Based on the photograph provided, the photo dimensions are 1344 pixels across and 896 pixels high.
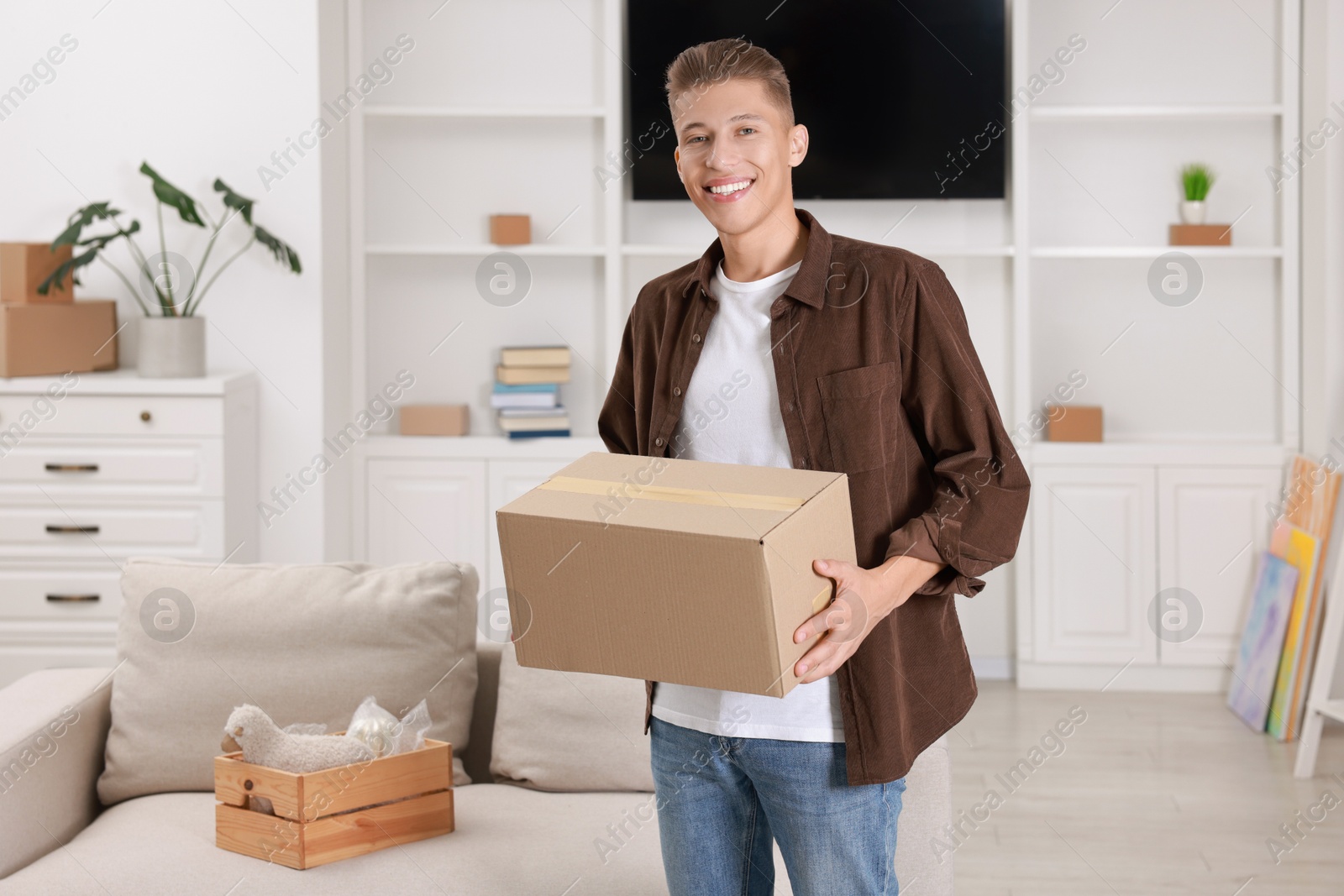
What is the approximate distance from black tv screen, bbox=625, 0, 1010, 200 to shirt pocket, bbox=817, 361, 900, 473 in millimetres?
2830

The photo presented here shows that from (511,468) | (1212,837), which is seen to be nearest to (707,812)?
(1212,837)

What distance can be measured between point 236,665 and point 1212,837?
2.23 m

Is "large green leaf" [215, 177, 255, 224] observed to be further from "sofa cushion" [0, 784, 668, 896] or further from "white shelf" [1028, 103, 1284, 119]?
"white shelf" [1028, 103, 1284, 119]

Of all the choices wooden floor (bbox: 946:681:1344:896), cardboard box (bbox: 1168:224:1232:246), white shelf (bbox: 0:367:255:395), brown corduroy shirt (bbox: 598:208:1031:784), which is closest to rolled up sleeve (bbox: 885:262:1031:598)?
brown corduroy shirt (bbox: 598:208:1031:784)

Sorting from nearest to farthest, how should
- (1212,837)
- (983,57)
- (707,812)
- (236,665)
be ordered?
(707,812), (236,665), (1212,837), (983,57)

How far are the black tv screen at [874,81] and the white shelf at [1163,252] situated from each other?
0.29 meters

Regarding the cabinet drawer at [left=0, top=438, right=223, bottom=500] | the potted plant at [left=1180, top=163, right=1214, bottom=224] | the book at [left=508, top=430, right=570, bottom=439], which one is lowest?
the cabinet drawer at [left=0, top=438, right=223, bottom=500]

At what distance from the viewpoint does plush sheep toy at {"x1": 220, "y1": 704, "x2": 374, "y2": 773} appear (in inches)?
68.3

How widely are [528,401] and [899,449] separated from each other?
2.91m

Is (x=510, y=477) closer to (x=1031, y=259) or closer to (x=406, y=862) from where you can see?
(x=1031, y=259)

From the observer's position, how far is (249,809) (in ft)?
5.70

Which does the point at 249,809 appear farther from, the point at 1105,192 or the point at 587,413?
the point at 1105,192

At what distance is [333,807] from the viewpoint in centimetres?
171

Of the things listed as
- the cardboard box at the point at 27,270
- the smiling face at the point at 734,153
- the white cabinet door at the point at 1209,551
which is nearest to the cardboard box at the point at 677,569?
the smiling face at the point at 734,153
